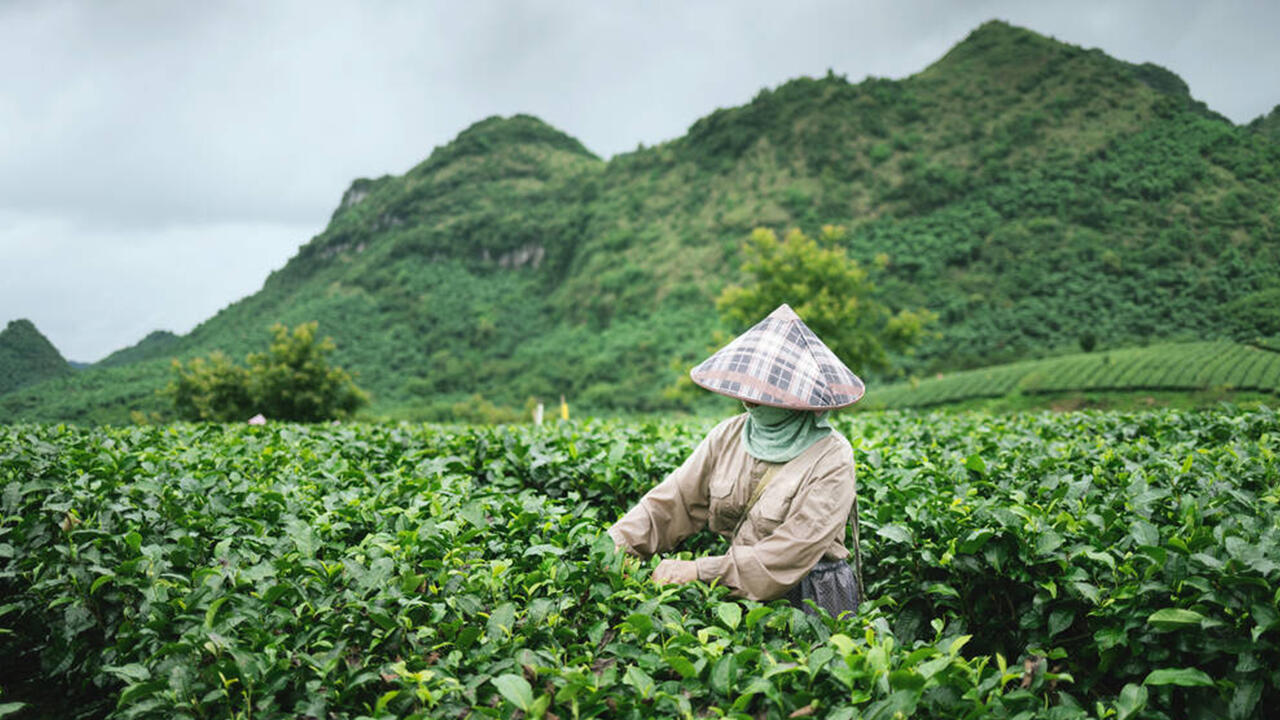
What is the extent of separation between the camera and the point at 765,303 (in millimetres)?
23531

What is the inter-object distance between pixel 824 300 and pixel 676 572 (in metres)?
21.3

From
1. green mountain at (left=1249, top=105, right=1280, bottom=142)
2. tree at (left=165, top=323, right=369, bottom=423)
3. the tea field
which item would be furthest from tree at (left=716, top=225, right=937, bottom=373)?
green mountain at (left=1249, top=105, right=1280, bottom=142)

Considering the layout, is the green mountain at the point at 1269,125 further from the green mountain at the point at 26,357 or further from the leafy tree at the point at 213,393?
the green mountain at the point at 26,357

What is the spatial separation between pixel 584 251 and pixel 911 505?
85713 millimetres

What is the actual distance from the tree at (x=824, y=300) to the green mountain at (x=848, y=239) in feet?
66.1

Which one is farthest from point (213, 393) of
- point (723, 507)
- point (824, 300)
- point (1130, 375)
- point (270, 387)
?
point (1130, 375)

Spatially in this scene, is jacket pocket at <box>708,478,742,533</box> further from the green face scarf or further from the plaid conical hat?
the plaid conical hat

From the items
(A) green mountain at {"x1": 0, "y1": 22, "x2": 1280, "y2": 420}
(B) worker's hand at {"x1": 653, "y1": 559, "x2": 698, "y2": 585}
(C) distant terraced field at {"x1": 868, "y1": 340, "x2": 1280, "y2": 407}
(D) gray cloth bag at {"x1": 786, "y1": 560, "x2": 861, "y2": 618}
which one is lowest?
(C) distant terraced field at {"x1": 868, "y1": 340, "x2": 1280, "y2": 407}

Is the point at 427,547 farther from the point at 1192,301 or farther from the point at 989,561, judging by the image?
the point at 1192,301

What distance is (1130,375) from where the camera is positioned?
24156 mm

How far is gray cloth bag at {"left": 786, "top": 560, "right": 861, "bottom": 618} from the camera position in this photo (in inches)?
90.9

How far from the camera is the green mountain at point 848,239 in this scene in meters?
43.3

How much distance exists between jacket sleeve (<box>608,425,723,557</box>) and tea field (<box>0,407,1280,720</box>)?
181 millimetres

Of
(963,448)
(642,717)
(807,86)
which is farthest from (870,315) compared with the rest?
(807,86)
